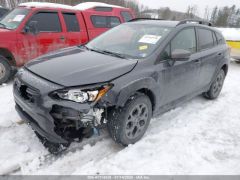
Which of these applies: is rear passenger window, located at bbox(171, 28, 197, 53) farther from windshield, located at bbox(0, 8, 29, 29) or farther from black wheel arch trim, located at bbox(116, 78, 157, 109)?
windshield, located at bbox(0, 8, 29, 29)

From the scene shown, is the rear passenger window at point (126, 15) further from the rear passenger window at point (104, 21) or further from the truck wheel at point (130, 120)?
the truck wheel at point (130, 120)

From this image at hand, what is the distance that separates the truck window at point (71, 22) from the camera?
19.3ft

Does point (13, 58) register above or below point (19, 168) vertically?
above

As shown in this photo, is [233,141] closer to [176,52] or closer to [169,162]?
[169,162]

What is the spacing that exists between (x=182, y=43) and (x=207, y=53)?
3.07ft

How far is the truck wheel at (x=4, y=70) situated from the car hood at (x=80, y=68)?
238cm

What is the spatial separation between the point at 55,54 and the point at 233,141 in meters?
3.16

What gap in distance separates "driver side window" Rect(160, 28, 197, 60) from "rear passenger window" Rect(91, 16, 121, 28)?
3.70m

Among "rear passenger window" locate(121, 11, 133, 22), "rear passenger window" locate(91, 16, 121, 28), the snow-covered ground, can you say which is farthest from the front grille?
"rear passenger window" locate(121, 11, 133, 22)

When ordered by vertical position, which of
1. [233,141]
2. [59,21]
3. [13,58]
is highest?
[59,21]

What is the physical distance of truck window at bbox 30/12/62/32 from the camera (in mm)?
5336

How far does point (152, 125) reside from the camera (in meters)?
3.58

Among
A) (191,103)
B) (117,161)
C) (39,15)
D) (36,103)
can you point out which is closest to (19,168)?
(36,103)

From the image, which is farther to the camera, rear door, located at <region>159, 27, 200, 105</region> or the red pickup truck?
the red pickup truck
